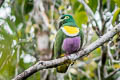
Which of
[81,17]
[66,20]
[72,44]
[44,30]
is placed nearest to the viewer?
[72,44]

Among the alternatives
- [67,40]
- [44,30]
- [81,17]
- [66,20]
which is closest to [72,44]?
[67,40]

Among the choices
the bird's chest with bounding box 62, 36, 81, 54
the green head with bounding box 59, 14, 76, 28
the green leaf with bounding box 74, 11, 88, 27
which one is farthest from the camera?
the green leaf with bounding box 74, 11, 88, 27

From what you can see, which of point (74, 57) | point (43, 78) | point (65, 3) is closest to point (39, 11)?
point (65, 3)

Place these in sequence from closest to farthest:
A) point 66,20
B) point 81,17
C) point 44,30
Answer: point 66,20, point 81,17, point 44,30

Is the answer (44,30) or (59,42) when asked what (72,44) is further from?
(44,30)

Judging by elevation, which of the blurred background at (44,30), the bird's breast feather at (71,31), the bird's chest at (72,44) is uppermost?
the bird's breast feather at (71,31)

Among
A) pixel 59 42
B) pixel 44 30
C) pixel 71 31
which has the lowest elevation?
pixel 44 30

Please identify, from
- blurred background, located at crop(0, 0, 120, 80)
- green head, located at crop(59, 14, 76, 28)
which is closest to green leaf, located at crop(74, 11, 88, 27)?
blurred background, located at crop(0, 0, 120, 80)

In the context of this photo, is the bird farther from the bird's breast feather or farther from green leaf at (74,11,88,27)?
green leaf at (74,11,88,27)

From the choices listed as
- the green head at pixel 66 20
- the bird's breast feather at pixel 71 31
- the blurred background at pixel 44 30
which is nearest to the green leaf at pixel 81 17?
the blurred background at pixel 44 30

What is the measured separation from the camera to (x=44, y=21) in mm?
3729

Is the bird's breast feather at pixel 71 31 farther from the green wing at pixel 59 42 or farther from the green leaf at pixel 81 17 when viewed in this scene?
the green leaf at pixel 81 17

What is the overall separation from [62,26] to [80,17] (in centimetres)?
56

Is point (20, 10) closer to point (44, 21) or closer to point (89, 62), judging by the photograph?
point (44, 21)
